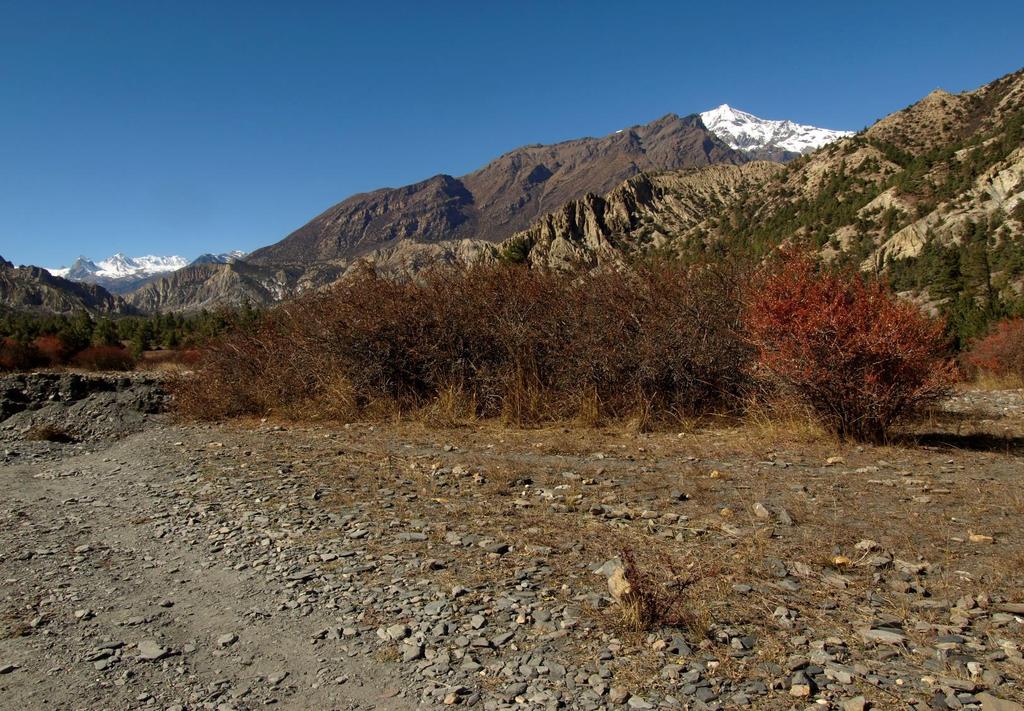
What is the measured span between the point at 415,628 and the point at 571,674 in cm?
92

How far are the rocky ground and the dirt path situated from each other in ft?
0.06

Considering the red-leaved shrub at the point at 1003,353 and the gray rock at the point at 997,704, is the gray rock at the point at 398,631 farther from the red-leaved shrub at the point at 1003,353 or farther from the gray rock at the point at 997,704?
the red-leaved shrub at the point at 1003,353

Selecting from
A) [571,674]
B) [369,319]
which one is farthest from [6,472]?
[571,674]

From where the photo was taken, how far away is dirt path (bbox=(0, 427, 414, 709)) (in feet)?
9.25

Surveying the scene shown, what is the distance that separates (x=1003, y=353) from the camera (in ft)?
55.8

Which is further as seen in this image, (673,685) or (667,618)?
(667,618)

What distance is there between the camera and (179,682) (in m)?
2.92

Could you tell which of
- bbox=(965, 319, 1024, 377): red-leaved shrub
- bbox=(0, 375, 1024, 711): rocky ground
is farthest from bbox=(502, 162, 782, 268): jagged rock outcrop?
bbox=(0, 375, 1024, 711): rocky ground

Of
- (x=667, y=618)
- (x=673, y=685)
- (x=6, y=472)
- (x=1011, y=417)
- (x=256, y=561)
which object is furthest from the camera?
(x=1011, y=417)

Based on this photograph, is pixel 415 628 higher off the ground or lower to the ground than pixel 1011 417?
higher

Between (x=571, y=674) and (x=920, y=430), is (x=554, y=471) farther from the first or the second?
(x=920, y=430)

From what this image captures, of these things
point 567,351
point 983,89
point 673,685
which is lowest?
point 673,685

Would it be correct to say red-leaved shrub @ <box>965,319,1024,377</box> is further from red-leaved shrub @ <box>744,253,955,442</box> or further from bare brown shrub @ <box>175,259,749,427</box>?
bare brown shrub @ <box>175,259,749,427</box>

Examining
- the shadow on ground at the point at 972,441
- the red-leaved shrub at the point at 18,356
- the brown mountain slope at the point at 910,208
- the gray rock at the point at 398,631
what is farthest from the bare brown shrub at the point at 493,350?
the red-leaved shrub at the point at 18,356
